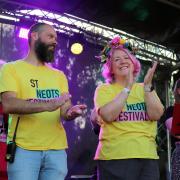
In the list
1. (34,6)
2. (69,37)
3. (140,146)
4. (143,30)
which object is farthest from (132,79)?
(143,30)

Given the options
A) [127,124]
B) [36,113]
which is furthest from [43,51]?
[127,124]

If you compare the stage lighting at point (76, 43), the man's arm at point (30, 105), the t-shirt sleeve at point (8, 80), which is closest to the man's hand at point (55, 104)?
the man's arm at point (30, 105)

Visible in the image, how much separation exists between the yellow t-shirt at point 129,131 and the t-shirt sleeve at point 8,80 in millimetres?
565

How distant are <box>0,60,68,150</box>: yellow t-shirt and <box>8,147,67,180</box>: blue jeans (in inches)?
1.5

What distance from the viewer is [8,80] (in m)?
Result: 2.78

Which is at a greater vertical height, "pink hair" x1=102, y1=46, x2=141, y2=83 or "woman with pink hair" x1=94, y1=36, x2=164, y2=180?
"pink hair" x1=102, y1=46, x2=141, y2=83

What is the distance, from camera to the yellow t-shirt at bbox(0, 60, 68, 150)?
2.72 m

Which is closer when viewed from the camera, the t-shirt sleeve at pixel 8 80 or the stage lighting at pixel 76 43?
the t-shirt sleeve at pixel 8 80

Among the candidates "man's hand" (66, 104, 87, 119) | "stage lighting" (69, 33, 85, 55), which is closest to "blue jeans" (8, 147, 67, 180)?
"man's hand" (66, 104, 87, 119)

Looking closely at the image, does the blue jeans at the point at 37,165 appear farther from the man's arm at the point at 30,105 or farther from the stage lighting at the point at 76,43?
the stage lighting at the point at 76,43

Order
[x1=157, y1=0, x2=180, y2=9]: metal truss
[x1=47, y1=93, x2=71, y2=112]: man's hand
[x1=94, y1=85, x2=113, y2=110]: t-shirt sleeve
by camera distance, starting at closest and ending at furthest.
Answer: [x1=47, y1=93, x2=71, y2=112]: man's hand, [x1=94, y1=85, x2=113, y2=110]: t-shirt sleeve, [x1=157, y1=0, x2=180, y2=9]: metal truss

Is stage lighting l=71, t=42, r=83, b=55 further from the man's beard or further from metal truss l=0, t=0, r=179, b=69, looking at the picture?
the man's beard

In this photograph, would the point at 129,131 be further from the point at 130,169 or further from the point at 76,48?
the point at 76,48

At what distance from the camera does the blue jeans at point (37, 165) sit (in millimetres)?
2619
